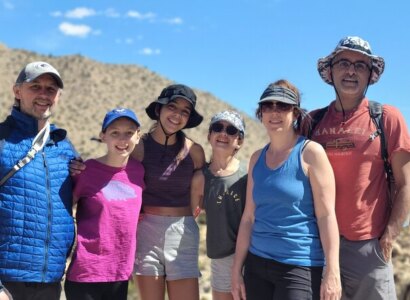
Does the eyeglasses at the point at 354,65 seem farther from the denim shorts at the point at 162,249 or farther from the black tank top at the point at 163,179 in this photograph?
the denim shorts at the point at 162,249

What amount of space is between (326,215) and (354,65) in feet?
4.76

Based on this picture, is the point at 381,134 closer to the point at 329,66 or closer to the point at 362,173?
the point at 362,173

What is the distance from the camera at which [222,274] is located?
504cm

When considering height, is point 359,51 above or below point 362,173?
above

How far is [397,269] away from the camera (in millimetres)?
10680

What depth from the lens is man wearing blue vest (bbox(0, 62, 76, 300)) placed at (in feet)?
13.7

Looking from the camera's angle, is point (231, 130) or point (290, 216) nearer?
point (290, 216)

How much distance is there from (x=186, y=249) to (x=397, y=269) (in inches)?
273

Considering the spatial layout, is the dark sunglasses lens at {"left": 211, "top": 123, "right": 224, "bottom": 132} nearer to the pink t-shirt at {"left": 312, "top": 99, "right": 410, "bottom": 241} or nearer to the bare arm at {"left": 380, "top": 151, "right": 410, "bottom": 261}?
the pink t-shirt at {"left": 312, "top": 99, "right": 410, "bottom": 241}

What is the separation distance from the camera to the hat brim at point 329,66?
4.74m

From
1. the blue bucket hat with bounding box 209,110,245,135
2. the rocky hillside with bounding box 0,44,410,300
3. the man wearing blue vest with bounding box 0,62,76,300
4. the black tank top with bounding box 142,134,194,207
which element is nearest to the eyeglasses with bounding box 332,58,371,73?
the blue bucket hat with bounding box 209,110,245,135

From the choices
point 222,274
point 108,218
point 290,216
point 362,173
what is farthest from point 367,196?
point 108,218

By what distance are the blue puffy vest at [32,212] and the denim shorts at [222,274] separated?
1402 mm

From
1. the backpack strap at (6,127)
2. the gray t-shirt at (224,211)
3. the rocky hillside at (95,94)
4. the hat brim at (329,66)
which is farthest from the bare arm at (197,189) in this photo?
the rocky hillside at (95,94)
